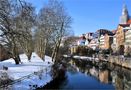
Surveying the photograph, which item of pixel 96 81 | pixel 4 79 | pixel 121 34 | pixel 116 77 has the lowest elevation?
pixel 96 81

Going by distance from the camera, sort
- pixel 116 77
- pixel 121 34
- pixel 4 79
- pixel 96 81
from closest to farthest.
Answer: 1. pixel 4 79
2. pixel 96 81
3. pixel 116 77
4. pixel 121 34

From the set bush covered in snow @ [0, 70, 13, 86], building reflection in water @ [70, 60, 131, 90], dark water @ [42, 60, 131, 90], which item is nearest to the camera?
bush covered in snow @ [0, 70, 13, 86]

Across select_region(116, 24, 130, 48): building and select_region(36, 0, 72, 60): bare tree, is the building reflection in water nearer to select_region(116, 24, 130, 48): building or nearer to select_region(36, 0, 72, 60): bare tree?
select_region(36, 0, 72, 60): bare tree

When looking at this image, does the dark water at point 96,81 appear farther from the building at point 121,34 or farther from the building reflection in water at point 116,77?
the building at point 121,34

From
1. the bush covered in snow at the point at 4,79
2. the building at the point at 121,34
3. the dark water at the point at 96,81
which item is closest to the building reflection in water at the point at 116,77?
the dark water at the point at 96,81

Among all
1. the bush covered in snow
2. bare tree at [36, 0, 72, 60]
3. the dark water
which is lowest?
the dark water

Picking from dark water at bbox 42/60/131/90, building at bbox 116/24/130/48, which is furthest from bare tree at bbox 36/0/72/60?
building at bbox 116/24/130/48

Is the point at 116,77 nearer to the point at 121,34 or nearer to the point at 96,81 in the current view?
the point at 96,81

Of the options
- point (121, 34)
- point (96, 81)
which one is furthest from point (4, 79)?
point (121, 34)

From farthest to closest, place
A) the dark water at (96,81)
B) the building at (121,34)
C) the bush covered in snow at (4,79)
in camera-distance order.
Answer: the building at (121,34), the dark water at (96,81), the bush covered in snow at (4,79)

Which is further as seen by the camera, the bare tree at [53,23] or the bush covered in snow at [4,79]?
the bare tree at [53,23]

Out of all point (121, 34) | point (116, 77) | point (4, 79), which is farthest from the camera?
point (121, 34)

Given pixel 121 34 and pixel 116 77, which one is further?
pixel 121 34

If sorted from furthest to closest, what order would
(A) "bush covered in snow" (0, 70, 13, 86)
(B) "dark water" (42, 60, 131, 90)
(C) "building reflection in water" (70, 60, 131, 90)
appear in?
(C) "building reflection in water" (70, 60, 131, 90)
(B) "dark water" (42, 60, 131, 90)
(A) "bush covered in snow" (0, 70, 13, 86)
